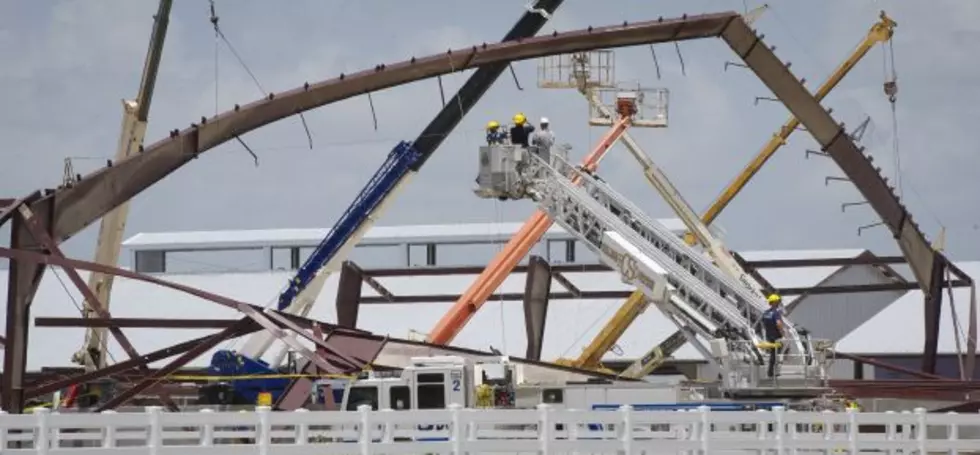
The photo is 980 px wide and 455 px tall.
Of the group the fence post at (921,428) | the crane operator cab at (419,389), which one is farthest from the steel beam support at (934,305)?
the fence post at (921,428)

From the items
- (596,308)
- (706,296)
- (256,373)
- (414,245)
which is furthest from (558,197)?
(414,245)

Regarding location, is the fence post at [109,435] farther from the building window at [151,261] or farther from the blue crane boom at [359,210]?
the building window at [151,261]

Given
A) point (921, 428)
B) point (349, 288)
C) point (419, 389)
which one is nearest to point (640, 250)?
point (419, 389)

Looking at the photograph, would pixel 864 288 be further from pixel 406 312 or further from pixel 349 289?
pixel 406 312

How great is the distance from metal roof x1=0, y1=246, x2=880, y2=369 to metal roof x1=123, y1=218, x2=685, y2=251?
43.1ft

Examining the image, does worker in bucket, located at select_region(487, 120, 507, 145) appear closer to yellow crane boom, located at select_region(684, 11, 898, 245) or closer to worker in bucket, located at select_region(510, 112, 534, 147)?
worker in bucket, located at select_region(510, 112, 534, 147)

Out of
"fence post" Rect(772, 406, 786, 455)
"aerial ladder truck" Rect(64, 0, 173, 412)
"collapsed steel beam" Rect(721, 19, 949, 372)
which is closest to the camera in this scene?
"fence post" Rect(772, 406, 786, 455)

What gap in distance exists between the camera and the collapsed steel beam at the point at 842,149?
6025 cm

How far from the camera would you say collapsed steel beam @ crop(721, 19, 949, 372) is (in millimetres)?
60250

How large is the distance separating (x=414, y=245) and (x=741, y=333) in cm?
6197

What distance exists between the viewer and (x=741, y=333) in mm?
55125

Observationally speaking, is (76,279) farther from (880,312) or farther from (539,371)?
(880,312)

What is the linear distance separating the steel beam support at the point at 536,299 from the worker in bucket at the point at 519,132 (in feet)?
55.9

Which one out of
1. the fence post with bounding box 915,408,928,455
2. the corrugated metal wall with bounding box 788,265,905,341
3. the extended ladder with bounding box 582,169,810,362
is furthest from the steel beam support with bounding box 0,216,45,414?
the corrugated metal wall with bounding box 788,265,905,341
